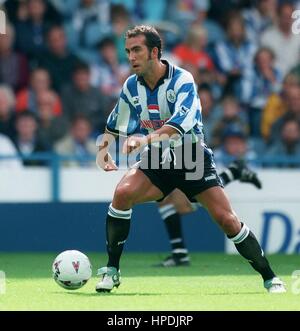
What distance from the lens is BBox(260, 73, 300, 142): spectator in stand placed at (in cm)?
1440

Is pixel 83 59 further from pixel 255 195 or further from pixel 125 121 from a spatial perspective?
pixel 125 121

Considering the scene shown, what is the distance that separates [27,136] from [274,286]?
17.8 feet

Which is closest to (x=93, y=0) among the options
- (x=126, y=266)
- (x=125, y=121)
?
(x=126, y=266)

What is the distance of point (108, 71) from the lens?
572 inches

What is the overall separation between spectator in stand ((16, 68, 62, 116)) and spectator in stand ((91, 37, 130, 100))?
632 mm

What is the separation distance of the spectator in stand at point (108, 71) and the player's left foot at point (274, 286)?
20.4 feet

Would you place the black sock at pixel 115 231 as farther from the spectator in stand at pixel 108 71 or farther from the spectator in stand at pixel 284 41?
the spectator in stand at pixel 284 41

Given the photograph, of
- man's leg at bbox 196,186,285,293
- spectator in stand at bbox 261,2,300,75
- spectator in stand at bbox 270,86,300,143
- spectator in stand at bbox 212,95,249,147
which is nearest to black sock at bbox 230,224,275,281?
man's leg at bbox 196,186,285,293

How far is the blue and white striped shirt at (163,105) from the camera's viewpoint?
8.25 meters

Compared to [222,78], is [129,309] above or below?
below

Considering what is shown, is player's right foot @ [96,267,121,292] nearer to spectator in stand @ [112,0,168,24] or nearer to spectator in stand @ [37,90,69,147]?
spectator in stand @ [37,90,69,147]

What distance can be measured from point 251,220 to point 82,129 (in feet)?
7.46

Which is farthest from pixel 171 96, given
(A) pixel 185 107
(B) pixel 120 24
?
(B) pixel 120 24

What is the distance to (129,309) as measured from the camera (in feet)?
24.1
